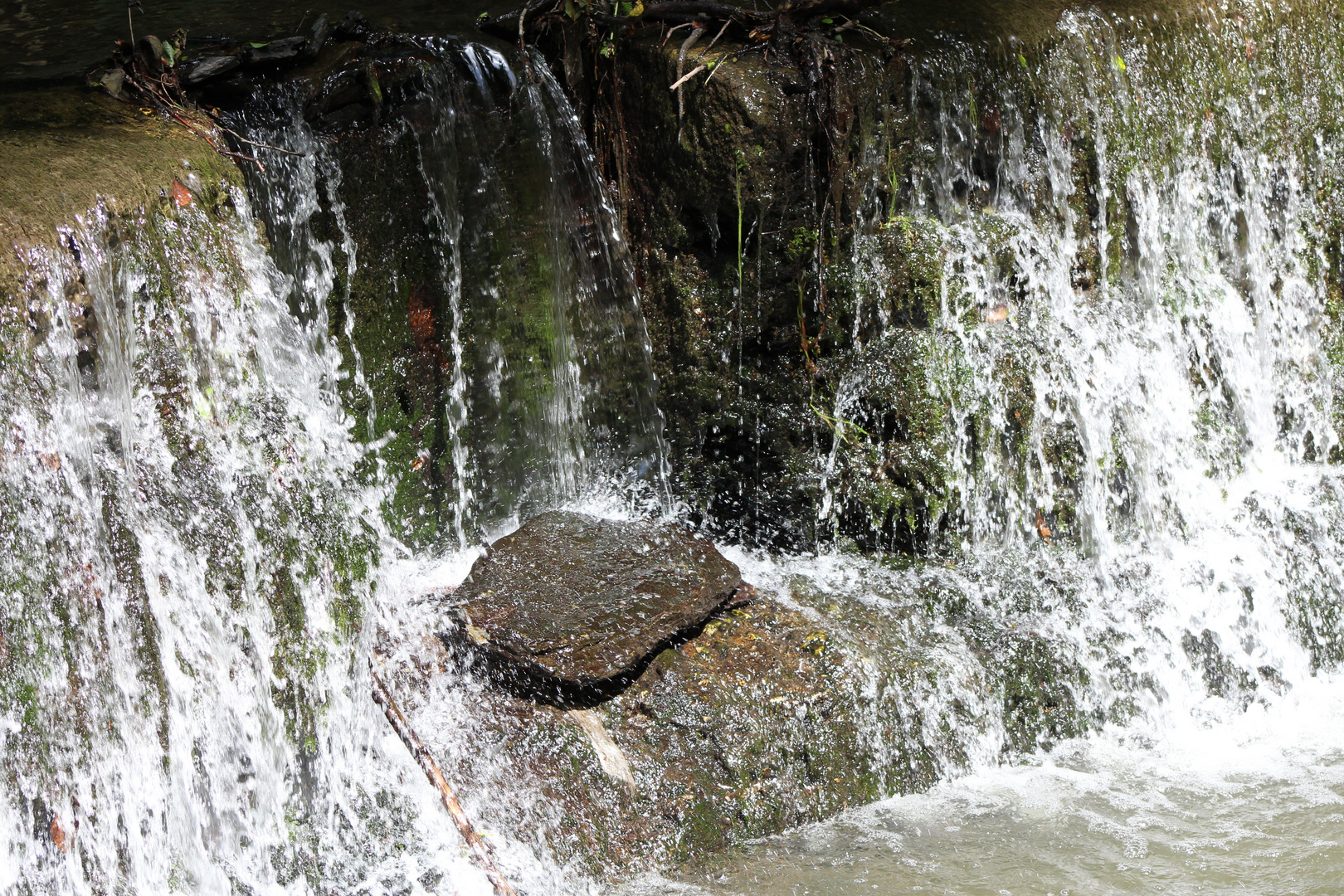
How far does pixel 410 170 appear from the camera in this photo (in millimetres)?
4203

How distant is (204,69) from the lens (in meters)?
3.99

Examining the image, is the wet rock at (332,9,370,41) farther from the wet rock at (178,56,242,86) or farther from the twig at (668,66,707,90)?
the twig at (668,66,707,90)

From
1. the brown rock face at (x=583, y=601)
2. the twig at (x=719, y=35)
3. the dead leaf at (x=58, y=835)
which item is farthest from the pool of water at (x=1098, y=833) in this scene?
the twig at (x=719, y=35)

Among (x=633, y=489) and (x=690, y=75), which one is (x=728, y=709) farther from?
(x=690, y=75)

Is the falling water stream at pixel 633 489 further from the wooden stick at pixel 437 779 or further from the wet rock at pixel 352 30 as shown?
the wet rock at pixel 352 30

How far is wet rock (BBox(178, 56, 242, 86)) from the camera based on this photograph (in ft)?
13.0

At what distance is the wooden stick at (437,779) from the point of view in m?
3.16

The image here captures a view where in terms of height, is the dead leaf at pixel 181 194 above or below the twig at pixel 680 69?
below

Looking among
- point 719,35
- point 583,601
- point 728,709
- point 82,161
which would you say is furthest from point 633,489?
point 82,161

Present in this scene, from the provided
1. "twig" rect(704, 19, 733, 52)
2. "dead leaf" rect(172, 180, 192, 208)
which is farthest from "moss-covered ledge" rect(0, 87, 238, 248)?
"twig" rect(704, 19, 733, 52)

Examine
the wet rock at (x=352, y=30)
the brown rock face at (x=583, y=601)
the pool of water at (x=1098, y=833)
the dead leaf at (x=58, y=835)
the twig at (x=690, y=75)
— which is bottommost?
the pool of water at (x=1098, y=833)

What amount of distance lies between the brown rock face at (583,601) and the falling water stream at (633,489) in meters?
0.22

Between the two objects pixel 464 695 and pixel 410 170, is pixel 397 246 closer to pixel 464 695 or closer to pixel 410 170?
pixel 410 170

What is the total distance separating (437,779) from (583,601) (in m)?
0.79
